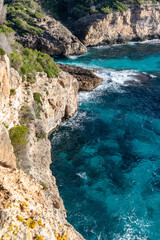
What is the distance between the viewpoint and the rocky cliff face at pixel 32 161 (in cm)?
969

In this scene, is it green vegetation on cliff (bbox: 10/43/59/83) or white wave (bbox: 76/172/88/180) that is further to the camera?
green vegetation on cliff (bbox: 10/43/59/83)

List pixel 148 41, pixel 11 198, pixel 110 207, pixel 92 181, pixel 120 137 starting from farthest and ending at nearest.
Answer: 1. pixel 148 41
2. pixel 120 137
3. pixel 92 181
4. pixel 110 207
5. pixel 11 198

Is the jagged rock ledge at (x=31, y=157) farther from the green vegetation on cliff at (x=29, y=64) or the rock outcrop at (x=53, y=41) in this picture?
the rock outcrop at (x=53, y=41)

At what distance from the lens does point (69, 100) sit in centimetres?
3081

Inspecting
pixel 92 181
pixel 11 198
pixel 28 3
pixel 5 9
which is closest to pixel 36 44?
pixel 5 9

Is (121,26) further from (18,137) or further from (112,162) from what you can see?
(18,137)

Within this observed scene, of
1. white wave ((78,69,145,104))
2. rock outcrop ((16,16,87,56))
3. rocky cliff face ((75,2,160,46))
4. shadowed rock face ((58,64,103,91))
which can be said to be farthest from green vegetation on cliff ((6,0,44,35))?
white wave ((78,69,145,104))

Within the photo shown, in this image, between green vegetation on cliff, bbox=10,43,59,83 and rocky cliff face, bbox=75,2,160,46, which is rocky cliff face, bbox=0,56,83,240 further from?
rocky cliff face, bbox=75,2,160,46

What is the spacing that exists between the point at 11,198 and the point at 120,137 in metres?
19.9

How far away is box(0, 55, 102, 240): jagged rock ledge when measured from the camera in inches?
384

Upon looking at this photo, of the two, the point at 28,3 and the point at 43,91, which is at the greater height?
the point at 28,3

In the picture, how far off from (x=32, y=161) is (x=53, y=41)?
44766 millimetres

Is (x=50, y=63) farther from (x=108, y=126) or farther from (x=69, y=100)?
(x=108, y=126)

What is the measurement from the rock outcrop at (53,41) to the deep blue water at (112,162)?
773 inches
